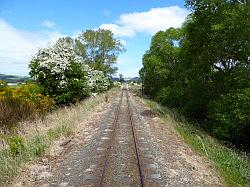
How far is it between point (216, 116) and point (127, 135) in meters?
6.54

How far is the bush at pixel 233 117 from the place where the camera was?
787 inches

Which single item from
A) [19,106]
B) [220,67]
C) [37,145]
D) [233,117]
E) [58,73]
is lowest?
[37,145]

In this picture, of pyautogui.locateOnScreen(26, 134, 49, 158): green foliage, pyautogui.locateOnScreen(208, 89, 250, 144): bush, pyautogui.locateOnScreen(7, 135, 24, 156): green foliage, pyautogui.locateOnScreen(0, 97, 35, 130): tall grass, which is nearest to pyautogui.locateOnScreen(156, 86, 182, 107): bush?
pyautogui.locateOnScreen(208, 89, 250, 144): bush

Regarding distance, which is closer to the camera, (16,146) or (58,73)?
(16,146)

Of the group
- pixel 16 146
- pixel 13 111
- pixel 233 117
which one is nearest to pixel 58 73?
pixel 13 111

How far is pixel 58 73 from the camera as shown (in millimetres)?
33469

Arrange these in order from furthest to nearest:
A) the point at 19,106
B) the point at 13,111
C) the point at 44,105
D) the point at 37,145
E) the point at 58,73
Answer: the point at 58,73 → the point at 44,105 → the point at 19,106 → the point at 13,111 → the point at 37,145

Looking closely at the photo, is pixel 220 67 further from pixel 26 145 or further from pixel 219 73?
pixel 26 145

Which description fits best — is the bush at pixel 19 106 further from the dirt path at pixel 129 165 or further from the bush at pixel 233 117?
the bush at pixel 233 117

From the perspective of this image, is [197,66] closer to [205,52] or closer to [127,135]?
[205,52]

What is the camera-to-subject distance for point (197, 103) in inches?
1083

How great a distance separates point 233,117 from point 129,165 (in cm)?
1046

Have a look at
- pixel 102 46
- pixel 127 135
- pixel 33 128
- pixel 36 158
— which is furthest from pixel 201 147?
pixel 102 46

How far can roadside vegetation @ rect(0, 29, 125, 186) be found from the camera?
13.1 metres
